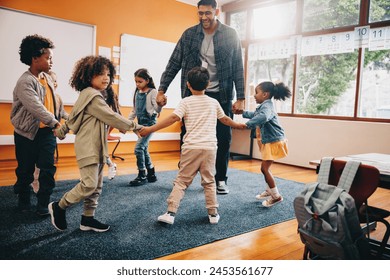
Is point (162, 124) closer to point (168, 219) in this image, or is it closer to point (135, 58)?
point (168, 219)

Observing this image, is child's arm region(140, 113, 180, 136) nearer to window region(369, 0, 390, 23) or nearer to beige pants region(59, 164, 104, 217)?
beige pants region(59, 164, 104, 217)

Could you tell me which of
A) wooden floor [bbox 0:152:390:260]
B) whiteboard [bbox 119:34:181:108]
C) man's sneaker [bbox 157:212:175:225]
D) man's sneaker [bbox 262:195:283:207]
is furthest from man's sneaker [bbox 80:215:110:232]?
whiteboard [bbox 119:34:181:108]

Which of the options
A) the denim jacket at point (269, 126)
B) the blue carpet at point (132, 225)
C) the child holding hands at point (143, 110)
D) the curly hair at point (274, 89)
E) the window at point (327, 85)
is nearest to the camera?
the blue carpet at point (132, 225)

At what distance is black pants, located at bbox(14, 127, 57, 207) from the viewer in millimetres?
2234

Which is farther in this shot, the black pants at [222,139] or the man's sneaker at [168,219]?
the black pants at [222,139]

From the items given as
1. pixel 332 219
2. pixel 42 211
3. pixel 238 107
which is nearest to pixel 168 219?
pixel 42 211

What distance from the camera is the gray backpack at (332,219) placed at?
1247mm

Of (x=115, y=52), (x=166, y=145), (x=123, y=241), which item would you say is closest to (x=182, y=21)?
(x=115, y=52)

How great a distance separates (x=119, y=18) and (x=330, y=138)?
3520 mm

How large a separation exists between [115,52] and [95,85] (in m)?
3.22

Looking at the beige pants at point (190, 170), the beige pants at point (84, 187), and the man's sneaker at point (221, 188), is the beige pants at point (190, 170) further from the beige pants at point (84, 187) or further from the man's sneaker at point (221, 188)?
the man's sneaker at point (221, 188)

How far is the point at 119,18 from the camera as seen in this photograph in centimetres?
498

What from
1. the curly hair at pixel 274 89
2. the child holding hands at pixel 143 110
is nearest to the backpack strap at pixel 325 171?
the curly hair at pixel 274 89
